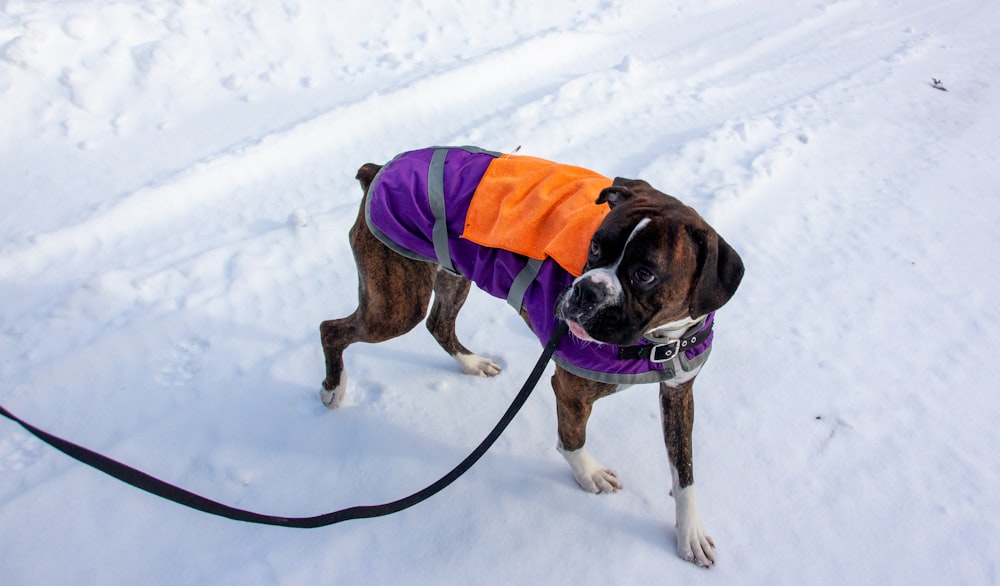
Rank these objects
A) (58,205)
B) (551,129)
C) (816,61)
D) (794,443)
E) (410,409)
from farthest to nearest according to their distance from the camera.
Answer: (816,61)
(551,129)
(58,205)
(410,409)
(794,443)

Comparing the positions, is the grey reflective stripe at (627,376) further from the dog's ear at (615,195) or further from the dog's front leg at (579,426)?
the dog's ear at (615,195)

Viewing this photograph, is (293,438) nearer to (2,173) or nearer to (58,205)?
(58,205)

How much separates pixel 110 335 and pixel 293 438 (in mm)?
1325

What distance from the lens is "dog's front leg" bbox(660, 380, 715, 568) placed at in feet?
7.95

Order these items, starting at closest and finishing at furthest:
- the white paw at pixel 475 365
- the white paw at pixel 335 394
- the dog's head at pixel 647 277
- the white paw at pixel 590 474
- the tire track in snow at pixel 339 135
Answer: the dog's head at pixel 647 277
the white paw at pixel 590 474
the white paw at pixel 335 394
the white paw at pixel 475 365
the tire track in snow at pixel 339 135

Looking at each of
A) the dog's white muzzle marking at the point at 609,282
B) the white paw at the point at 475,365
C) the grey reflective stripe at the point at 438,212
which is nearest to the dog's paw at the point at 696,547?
the dog's white muzzle marking at the point at 609,282

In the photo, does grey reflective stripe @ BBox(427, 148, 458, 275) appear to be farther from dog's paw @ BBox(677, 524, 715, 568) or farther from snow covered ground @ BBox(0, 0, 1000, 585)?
dog's paw @ BBox(677, 524, 715, 568)

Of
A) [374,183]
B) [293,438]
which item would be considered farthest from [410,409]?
[374,183]

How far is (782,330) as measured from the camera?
138 inches

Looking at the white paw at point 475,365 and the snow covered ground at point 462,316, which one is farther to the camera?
the white paw at point 475,365

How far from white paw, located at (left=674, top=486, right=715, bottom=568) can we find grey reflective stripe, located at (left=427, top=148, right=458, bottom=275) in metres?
1.33

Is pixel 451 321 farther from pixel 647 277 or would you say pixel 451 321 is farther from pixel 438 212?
pixel 647 277

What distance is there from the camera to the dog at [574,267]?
76.0 inches

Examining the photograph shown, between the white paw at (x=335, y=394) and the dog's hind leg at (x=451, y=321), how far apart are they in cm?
54
